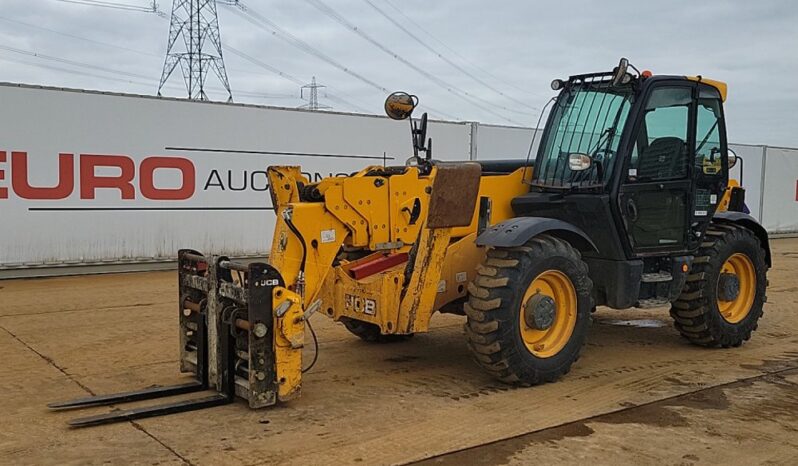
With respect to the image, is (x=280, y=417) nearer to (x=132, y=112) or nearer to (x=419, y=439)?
(x=419, y=439)

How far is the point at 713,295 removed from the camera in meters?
6.73

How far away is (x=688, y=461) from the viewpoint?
4.18 metres

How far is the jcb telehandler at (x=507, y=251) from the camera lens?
16.5 feet

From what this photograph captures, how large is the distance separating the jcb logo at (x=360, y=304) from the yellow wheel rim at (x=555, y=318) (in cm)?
110

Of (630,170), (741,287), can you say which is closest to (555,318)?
(630,170)

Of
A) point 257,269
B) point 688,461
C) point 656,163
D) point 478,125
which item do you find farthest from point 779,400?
point 478,125

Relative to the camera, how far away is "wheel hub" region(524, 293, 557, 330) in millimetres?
5473

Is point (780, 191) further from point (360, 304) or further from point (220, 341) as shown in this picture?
point (220, 341)

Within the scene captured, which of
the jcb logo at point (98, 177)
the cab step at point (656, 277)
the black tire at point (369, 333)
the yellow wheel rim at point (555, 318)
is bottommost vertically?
the black tire at point (369, 333)

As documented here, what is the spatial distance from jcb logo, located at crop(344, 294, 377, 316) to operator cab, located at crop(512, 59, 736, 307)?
169 cm

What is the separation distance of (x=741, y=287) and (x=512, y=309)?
3157 millimetres

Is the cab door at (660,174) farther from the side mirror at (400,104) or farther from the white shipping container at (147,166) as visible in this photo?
the white shipping container at (147,166)

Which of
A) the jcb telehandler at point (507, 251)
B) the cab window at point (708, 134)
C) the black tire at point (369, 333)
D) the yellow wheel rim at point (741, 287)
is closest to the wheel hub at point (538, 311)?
the jcb telehandler at point (507, 251)

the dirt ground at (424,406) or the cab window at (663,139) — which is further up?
the cab window at (663,139)
